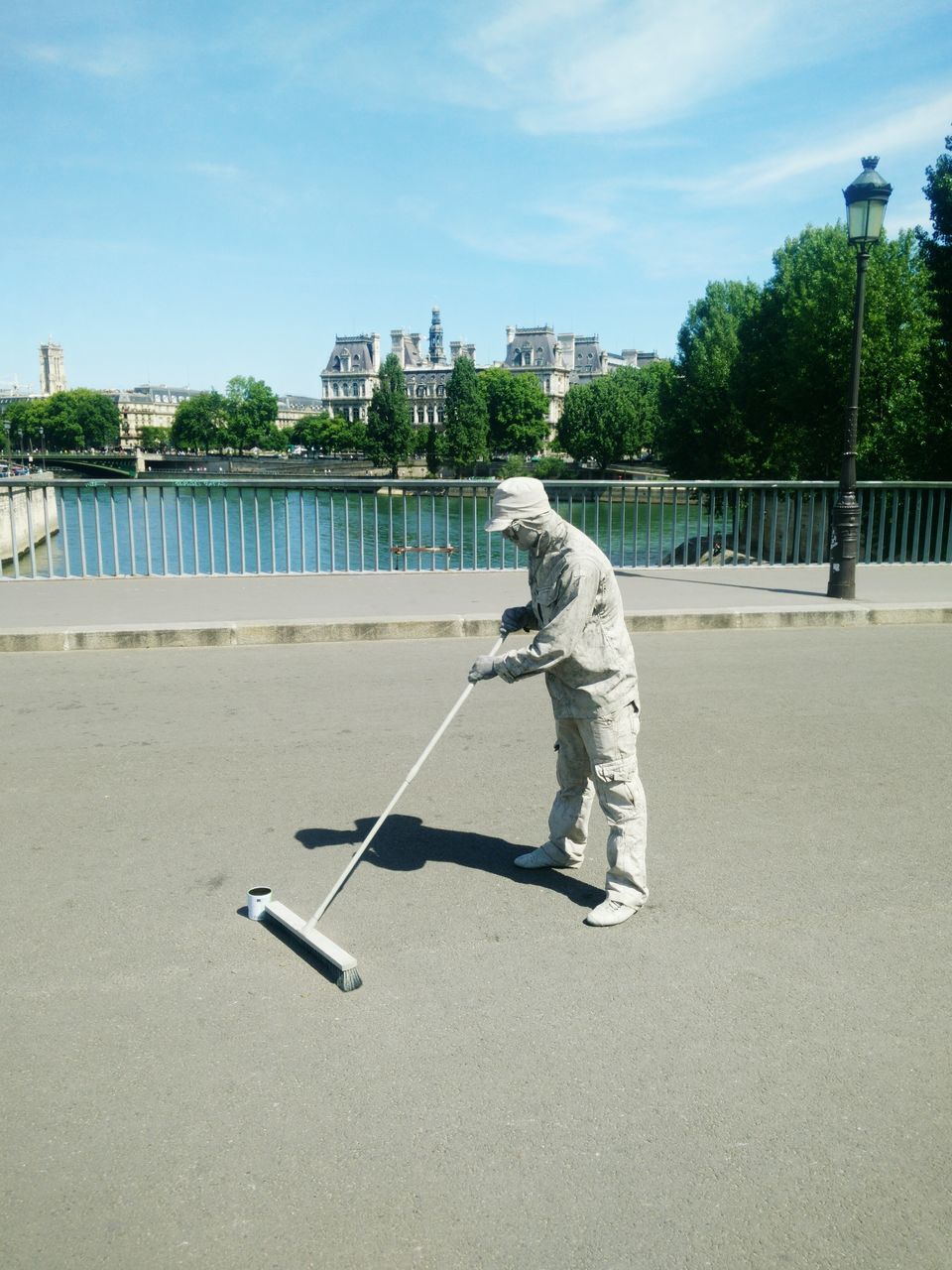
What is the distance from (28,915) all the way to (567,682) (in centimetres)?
225

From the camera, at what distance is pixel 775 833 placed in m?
5.00

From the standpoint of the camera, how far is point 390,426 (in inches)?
4749

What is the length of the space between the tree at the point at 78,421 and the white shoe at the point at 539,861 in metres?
185

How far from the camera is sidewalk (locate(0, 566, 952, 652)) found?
31.7 ft

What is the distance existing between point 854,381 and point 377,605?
229 inches

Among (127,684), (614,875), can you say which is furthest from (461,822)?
(127,684)

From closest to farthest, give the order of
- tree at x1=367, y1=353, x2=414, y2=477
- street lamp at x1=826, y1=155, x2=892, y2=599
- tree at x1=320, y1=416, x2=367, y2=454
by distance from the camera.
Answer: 1. street lamp at x1=826, y1=155, x2=892, y2=599
2. tree at x1=367, y1=353, x2=414, y2=477
3. tree at x1=320, y1=416, x2=367, y2=454

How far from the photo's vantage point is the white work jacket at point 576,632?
159 inches

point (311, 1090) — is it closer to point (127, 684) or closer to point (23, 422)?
point (127, 684)

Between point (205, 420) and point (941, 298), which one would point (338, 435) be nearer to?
point (205, 420)

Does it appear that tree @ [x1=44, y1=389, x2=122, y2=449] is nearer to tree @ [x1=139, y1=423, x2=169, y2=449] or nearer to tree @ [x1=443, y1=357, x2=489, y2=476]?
tree @ [x1=139, y1=423, x2=169, y2=449]

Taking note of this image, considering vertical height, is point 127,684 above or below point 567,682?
below

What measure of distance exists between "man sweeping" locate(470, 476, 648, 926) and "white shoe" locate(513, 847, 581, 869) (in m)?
0.43

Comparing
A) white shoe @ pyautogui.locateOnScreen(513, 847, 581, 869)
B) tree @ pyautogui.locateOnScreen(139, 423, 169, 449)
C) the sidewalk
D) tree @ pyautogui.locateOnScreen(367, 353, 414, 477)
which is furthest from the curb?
tree @ pyautogui.locateOnScreen(139, 423, 169, 449)
